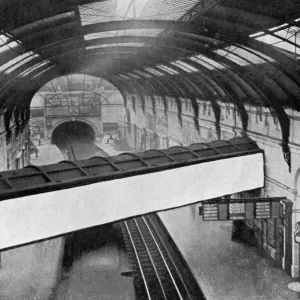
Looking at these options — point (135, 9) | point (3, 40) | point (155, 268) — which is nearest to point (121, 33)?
point (135, 9)

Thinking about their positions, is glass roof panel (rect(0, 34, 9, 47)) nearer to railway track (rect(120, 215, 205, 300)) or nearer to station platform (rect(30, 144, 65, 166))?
railway track (rect(120, 215, 205, 300))

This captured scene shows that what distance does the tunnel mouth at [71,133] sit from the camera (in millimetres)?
46625

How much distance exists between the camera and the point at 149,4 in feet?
38.9

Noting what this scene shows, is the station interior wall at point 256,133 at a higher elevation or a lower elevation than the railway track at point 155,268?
higher

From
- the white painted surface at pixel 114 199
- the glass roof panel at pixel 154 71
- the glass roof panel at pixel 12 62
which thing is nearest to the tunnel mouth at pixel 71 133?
the glass roof panel at pixel 154 71

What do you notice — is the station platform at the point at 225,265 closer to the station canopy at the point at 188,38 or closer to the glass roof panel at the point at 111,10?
the station canopy at the point at 188,38

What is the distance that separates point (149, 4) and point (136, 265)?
1000 cm

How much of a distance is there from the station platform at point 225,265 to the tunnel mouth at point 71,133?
25.5m

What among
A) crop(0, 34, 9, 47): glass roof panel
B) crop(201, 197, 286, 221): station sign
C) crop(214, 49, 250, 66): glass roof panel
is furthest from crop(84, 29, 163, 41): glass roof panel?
crop(201, 197, 286, 221): station sign

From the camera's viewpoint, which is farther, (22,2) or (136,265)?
(136,265)

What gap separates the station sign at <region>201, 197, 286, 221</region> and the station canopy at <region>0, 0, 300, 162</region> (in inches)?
101

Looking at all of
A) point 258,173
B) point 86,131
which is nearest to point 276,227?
point 258,173

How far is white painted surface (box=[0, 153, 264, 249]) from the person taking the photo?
36.1ft

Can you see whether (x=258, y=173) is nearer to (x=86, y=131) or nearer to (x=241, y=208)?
(x=241, y=208)
